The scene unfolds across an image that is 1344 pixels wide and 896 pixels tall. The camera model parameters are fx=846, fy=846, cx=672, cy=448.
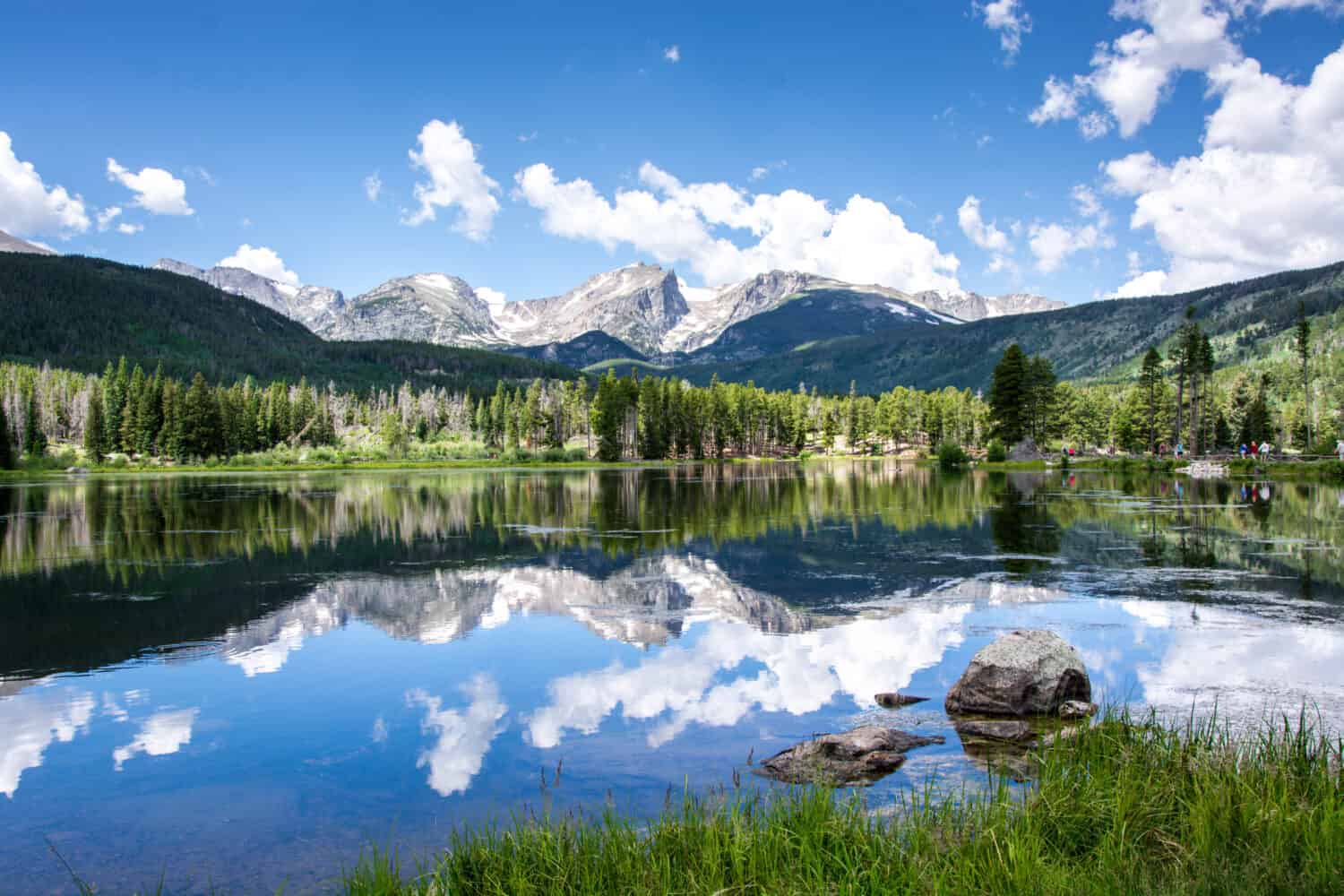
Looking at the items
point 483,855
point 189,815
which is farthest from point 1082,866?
point 189,815

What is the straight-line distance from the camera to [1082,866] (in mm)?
7164

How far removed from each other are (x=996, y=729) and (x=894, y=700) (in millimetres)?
1834

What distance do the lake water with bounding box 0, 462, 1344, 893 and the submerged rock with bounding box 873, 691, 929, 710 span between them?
0.95 ft

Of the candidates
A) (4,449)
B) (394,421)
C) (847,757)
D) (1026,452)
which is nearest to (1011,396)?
(1026,452)

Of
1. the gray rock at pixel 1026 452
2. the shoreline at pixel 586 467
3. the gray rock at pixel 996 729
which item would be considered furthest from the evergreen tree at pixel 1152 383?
the gray rock at pixel 996 729

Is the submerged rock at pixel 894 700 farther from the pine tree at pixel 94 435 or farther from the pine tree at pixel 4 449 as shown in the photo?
the pine tree at pixel 94 435

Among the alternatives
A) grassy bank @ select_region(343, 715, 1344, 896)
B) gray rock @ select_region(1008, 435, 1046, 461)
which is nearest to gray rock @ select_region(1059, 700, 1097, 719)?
grassy bank @ select_region(343, 715, 1344, 896)

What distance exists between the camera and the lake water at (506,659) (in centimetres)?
1020

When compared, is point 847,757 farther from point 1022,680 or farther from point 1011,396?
point 1011,396

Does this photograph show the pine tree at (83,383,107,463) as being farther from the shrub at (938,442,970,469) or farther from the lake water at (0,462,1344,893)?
the shrub at (938,442,970,469)

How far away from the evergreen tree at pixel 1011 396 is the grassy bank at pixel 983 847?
105 m

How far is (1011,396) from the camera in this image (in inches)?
4395

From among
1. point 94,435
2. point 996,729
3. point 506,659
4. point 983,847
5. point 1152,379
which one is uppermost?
point 1152,379

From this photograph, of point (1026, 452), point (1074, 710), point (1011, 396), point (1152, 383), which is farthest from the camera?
point (1152, 383)
